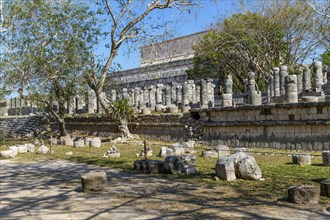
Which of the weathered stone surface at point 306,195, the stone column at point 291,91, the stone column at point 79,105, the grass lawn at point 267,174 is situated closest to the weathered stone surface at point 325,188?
the grass lawn at point 267,174

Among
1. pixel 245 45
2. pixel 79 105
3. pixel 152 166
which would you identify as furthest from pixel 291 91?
pixel 79 105

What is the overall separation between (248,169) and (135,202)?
2633mm

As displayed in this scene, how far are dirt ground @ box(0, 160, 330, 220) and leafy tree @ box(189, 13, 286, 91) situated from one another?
21.1 m

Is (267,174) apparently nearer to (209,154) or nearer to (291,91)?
(209,154)

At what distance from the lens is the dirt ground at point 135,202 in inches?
231

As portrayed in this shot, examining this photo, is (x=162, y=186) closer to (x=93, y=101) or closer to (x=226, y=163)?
(x=226, y=163)

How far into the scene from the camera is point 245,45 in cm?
2947

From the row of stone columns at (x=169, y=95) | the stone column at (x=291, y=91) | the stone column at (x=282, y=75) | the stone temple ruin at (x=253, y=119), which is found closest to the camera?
the stone temple ruin at (x=253, y=119)

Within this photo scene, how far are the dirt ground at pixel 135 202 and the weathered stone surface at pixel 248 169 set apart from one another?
2.98ft

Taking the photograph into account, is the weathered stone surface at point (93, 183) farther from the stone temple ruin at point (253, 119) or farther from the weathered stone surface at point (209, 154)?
the stone temple ruin at point (253, 119)

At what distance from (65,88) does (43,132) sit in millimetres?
7772

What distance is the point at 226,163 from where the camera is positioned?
8477 millimetres

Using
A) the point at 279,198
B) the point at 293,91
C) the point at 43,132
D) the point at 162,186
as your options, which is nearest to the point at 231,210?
the point at 279,198

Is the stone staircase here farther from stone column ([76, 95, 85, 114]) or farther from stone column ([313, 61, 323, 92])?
stone column ([313, 61, 323, 92])
